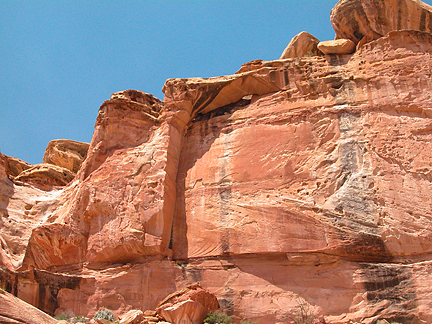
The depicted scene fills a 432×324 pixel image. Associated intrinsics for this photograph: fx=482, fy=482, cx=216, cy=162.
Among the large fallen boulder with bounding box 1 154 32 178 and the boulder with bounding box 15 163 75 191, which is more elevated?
the large fallen boulder with bounding box 1 154 32 178

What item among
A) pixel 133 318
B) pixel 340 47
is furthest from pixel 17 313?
pixel 340 47

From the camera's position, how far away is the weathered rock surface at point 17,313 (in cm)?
806

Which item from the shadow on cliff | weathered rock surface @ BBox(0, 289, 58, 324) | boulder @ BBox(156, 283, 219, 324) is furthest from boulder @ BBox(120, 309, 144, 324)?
Answer: the shadow on cliff

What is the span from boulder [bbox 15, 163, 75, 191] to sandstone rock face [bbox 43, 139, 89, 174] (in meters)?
3.76

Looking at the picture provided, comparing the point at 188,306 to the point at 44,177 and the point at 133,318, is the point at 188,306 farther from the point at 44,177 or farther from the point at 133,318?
the point at 44,177

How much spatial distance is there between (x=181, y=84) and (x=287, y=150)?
201 inches

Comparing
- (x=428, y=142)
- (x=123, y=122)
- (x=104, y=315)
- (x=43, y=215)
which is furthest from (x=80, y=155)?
(x=428, y=142)

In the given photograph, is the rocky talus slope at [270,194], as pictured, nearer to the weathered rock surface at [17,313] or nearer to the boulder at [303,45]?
the boulder at [303,45]

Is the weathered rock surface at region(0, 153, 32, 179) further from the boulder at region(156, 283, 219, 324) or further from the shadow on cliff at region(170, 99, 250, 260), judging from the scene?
the boulder at region(156, 283, 219, 324)

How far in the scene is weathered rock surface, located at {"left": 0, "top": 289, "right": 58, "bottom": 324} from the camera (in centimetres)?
806

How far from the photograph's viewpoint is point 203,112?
18.7 meters

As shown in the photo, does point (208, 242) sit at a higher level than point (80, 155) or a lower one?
lower

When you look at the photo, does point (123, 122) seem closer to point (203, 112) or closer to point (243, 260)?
point (203, 112)

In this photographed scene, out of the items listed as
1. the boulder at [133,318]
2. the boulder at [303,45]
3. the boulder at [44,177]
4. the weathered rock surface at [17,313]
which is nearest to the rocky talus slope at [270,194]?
the boulder at [303,45]
